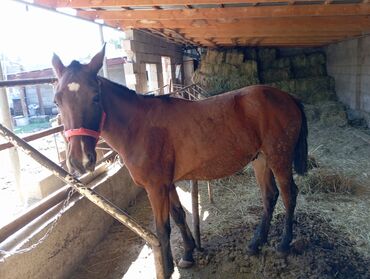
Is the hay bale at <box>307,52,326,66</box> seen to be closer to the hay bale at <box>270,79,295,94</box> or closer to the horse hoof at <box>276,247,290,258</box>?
the hay bale at <box>270,79,295,94</box>

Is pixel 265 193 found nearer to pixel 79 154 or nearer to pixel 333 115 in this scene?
pixel 79 154

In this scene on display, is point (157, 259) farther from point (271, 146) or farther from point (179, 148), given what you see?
point (271, 146)

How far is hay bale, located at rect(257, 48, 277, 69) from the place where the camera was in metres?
10.3

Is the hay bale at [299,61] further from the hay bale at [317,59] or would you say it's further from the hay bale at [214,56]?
the hay bale at [214,56]

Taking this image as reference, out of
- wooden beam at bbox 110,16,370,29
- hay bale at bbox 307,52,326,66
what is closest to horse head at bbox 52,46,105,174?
wooden beam at bbox 110,16,370,29

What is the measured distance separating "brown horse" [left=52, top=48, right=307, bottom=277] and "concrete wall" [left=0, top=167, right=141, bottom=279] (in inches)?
33.4

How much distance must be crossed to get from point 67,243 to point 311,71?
9633 mm

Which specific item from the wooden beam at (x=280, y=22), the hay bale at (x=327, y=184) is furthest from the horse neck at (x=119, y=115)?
the wooden beam at (x=280, y=22)

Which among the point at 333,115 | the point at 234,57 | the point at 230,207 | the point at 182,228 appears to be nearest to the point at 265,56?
the point at 234,57

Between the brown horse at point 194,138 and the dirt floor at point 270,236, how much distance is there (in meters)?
0.18

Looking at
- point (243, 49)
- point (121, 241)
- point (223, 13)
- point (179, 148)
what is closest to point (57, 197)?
point (121, 241)

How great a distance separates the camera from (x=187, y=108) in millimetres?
2660

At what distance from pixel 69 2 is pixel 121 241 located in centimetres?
316

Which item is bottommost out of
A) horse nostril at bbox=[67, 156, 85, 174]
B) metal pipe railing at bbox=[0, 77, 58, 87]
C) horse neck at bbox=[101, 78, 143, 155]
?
horse nostril at bbox=[67, 156, 85, 174]
